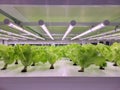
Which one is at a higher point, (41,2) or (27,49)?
(41,2)

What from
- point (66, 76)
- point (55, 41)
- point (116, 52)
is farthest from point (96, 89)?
point (55, 41)

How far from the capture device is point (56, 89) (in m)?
1.08

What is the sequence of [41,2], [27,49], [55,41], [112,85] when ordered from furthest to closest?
1. [55,41]
2. [27,49]
3. [112,85]
4. [41,2]

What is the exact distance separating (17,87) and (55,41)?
972 cm

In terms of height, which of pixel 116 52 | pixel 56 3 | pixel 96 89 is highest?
pixel 56 3

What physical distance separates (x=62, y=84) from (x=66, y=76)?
6 centimetres

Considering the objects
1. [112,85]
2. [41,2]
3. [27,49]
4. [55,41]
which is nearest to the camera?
[41,2]

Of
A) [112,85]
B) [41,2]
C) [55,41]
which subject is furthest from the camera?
[55,41]

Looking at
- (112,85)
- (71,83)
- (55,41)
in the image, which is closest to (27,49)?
(71,83)

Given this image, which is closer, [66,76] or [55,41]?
[66,76]

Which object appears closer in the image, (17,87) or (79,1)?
(79,1)

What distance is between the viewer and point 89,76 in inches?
41.4

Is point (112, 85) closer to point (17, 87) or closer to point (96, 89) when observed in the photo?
point (96, 89)

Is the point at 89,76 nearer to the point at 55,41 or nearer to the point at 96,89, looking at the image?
the point at 96,89
